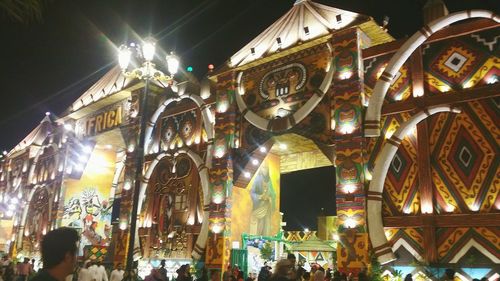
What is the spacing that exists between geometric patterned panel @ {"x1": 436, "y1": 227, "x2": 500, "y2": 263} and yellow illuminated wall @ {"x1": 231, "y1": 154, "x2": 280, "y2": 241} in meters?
9.43

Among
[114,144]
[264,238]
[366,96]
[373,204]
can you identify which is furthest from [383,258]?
[114,144]

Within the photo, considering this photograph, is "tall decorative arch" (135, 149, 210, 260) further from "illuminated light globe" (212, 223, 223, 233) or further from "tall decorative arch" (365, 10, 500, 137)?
"tall decorative arch" (365, 10, 500, 137)

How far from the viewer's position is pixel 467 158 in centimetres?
1512

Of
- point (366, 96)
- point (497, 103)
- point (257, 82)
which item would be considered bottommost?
point (497, 103)

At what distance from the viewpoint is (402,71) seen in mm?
17109

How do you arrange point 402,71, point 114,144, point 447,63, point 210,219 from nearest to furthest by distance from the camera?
point 447,63 → point 402,71 → point 210,219 → point 114,144

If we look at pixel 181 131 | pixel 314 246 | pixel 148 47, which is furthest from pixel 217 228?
pixel 148 47

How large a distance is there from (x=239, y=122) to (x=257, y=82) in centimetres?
209

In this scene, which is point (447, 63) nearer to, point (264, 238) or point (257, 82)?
point (257, 82)

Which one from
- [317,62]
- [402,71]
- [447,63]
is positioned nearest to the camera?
[447,63]

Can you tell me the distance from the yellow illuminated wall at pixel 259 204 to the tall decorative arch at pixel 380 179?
7349 mm

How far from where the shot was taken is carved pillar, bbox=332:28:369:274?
1590cm

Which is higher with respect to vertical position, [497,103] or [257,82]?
[257,82]

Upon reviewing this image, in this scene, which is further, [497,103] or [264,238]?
[264,238]
